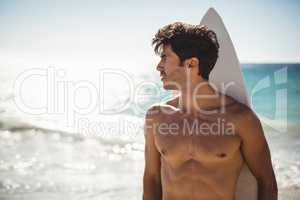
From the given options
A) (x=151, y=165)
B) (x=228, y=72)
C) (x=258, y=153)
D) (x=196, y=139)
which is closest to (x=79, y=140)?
(x=151, y=165)

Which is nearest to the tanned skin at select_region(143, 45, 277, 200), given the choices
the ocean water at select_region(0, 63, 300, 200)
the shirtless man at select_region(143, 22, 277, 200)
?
the shirtless man at select_region(143, 22, 277, 200)

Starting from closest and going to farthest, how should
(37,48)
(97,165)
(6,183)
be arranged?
(6,183) < (97,165) < (37,48)

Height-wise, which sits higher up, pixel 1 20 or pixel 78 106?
pixel 1 20

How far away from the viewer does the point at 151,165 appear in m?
2.02

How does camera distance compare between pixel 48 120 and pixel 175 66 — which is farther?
pixel 48 120

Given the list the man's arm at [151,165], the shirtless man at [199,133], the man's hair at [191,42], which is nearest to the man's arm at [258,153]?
the shirtless man at [199,133]

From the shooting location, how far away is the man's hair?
1.88m

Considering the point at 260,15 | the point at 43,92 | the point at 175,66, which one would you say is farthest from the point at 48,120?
the point at 175,66

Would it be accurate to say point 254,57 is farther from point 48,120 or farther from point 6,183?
point 6,183

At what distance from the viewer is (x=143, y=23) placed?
21.1ft

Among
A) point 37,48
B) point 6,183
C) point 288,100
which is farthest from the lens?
point 288,100

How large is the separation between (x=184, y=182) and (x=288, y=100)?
6.56 metres

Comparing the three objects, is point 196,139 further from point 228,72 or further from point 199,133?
point 228,72

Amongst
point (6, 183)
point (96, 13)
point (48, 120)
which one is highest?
point (96, 13)
